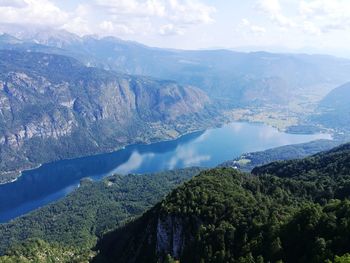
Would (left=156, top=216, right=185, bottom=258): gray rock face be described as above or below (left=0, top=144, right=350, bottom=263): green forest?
below

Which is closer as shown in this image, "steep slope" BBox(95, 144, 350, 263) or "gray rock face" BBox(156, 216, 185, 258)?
"steep slope" BBox(95, 144, 350, 263)

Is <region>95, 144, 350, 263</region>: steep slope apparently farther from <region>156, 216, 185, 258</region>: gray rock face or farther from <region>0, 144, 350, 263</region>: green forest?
<region>0, 144, 350, 263</region>: green forest

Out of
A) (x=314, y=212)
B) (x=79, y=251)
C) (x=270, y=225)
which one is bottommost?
(x=79, y=251)

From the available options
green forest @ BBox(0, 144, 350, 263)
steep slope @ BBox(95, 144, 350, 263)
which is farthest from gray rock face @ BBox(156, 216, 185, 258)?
green forest @ BBox(0, 144, 350, 263)

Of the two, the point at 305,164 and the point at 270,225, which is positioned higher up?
the point at 270,225

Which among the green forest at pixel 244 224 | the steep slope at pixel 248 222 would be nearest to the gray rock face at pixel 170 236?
the steep slope at pixel 248 222

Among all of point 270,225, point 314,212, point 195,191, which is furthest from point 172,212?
point 314,212

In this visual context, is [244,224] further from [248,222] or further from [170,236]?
[170,236]

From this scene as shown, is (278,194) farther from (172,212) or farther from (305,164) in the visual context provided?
(305,164)

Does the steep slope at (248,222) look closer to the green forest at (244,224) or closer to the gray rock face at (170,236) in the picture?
the gray rock face at (170,236)
